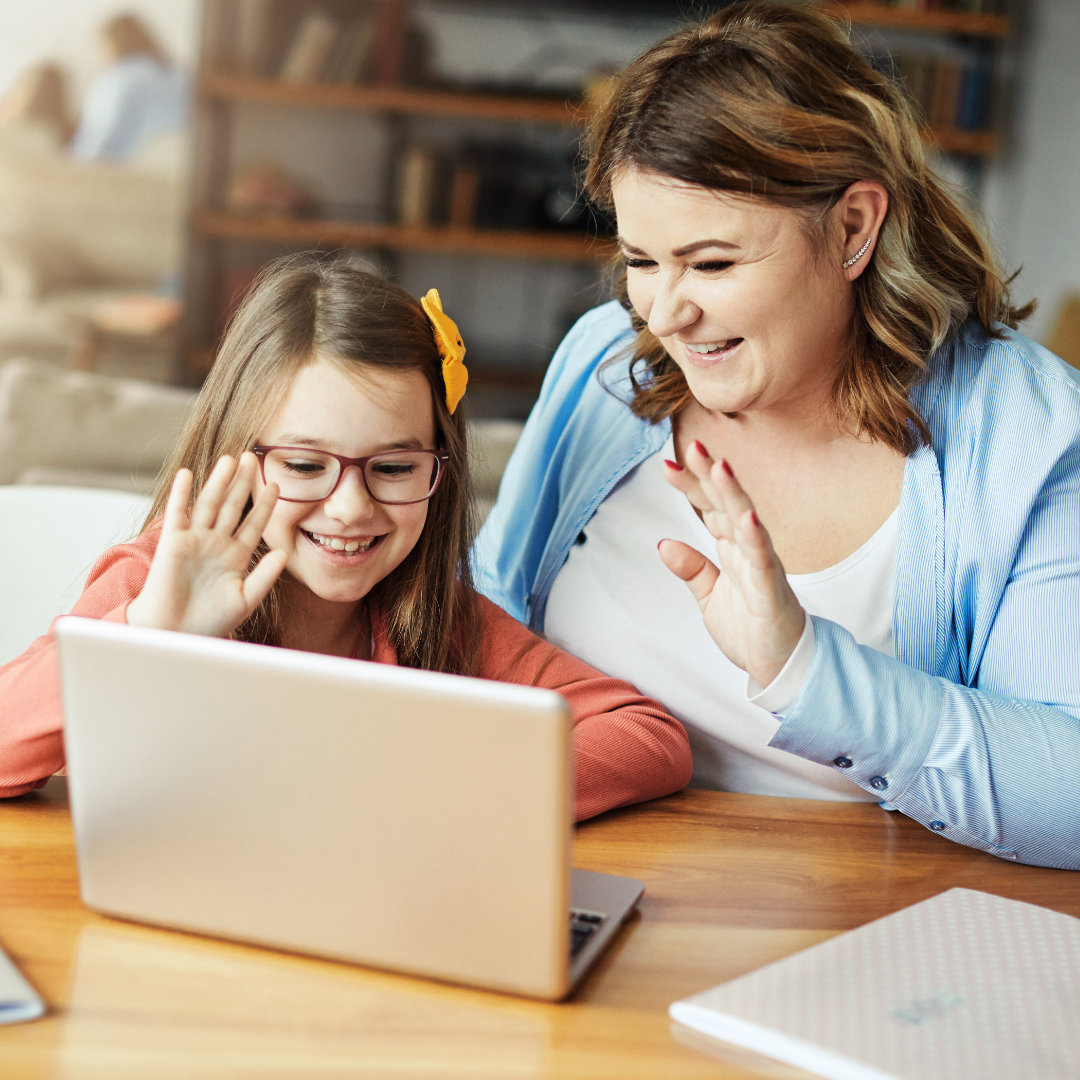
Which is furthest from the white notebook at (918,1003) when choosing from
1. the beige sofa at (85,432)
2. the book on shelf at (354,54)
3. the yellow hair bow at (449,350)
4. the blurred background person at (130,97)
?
the blurred background person at (130,97)

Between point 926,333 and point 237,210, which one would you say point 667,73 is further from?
point 237,210

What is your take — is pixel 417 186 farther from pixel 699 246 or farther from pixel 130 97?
pixel 699 246

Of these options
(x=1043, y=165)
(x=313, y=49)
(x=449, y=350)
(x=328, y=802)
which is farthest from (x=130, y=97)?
(x=328, y=802)

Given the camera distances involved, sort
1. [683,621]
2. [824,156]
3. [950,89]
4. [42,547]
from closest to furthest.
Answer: [824,156] < [683,621] < [42,547] < [950,89]

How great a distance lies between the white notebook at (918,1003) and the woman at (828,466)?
21cm

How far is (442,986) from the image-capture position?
2.66 feet

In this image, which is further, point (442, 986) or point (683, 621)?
point (683, 621)

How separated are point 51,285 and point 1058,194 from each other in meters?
3.91

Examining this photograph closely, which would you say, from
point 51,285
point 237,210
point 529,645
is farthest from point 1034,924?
point 51,285

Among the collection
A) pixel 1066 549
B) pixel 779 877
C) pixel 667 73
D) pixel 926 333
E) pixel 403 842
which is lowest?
pixel 779 877

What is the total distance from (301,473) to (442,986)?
1.93 ft

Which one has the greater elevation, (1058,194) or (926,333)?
(1058,194)

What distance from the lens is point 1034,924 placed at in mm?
908

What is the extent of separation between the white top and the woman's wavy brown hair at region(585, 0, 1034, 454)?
165 millimetres
